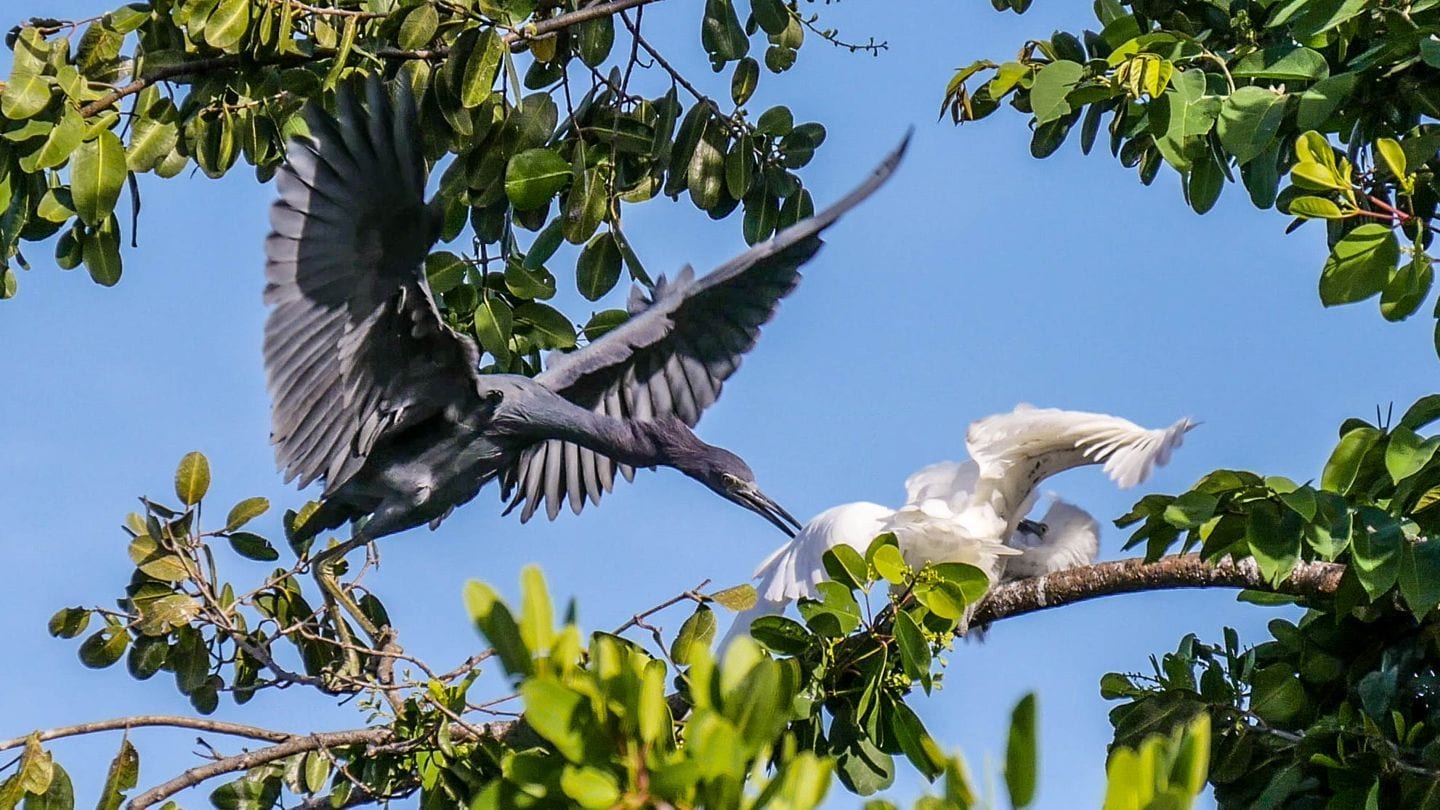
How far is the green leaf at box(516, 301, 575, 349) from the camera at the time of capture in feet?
13.1

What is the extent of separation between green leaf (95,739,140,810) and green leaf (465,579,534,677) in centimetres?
178

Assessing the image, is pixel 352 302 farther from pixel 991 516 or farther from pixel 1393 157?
pixel 1393 157

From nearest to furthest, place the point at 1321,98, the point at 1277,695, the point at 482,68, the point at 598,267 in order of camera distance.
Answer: the point at 1321,98
the point at 1277,695
the point at 482,68
the point at 598,267

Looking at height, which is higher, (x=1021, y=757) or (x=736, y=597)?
(x=736, y=597)

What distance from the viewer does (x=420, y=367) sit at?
13.9ft

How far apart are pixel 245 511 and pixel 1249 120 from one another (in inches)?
80.5

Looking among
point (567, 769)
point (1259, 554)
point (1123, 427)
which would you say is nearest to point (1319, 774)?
point (1259, 554)

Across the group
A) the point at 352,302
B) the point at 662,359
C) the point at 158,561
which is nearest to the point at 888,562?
the point at 158,561

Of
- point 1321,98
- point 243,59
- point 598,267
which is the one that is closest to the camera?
point 1321,98

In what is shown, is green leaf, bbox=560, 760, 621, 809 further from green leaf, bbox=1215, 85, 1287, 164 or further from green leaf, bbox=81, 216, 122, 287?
green leaf, bbox=81, 216, 122, 287

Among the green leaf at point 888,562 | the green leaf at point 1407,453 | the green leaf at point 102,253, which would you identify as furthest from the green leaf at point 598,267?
the green leaf at point 1407,453

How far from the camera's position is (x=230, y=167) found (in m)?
3.46

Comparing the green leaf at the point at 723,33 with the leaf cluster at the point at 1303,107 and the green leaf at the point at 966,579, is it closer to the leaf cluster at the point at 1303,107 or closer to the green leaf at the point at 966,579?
the leaf cluster at the point at 1303,107

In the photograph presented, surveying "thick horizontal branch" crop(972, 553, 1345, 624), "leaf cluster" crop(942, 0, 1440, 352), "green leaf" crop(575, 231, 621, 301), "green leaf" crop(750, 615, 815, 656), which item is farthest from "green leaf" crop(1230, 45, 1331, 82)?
"green leaf" crop(575, 231, 621, 301)
